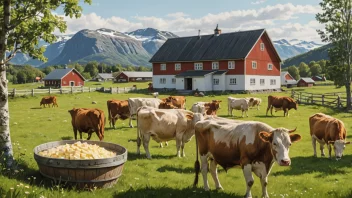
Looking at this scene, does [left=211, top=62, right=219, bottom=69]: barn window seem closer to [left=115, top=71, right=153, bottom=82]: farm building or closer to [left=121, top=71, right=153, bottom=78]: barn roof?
[left=115, top=71, right=153, bottom=82]: farm building

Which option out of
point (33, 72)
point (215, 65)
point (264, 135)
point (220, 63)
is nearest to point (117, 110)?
point (264, 135)

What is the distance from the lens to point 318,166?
1263cm

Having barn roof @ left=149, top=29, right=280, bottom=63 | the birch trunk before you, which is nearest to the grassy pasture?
the birch trunk

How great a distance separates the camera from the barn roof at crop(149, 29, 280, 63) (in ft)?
177

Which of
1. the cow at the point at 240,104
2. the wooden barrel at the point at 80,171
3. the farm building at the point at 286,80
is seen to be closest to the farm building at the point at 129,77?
the farm building at the point at 286,80

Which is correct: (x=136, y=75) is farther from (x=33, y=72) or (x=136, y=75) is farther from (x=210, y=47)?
(x=210, y=47)

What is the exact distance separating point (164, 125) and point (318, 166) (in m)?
6.19

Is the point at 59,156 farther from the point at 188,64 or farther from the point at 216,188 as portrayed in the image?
the point at 188,64

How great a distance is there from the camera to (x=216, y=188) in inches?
358

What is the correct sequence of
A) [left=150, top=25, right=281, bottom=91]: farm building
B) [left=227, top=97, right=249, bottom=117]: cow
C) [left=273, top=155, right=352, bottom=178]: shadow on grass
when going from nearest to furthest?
1. [left=273, top=155, right=352, bottom=178]: shadow on grass
2. [left=227, top=97, right=249, bottom=117]: cow
3. [left=150, top=25, right=281, bottom=91]: farm building

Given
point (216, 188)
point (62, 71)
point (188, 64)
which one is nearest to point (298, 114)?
point (216, 188)

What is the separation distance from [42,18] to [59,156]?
461 centimetres

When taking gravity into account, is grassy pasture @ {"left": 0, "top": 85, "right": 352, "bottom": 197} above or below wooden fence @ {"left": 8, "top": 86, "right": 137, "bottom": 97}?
below

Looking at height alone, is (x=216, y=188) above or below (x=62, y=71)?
below
